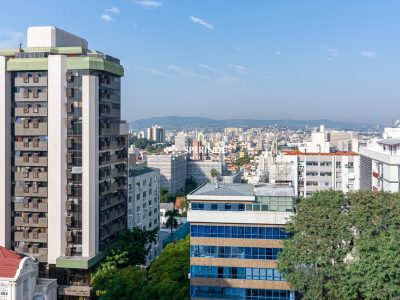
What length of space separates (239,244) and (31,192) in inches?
608

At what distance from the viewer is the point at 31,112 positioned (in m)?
31.5

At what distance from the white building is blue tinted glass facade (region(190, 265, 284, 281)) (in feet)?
28.7

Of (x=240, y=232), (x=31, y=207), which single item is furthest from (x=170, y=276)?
(x=31, y=207)

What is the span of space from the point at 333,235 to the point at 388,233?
2.66 m

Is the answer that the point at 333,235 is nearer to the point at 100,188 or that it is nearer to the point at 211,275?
the point at 211,275

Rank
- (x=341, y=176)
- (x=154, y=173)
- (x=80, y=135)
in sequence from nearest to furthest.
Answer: (x=80, y=135), (x=154, y=173), (x=341, y=176)

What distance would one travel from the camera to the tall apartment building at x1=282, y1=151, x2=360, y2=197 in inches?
2169

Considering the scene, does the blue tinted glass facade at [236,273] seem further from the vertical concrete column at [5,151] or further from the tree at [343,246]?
the vertical concrete column at [5,151]

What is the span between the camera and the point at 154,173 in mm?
47188

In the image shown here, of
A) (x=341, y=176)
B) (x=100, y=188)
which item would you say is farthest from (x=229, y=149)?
(x=100, y=188)

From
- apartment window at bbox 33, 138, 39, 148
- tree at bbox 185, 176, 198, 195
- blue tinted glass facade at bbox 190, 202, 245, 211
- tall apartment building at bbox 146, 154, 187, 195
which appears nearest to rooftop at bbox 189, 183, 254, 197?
blue tinted glass facade at bbox 190, 202, 245, 211

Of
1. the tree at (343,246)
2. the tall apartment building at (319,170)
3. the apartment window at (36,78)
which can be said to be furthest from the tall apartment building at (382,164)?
the apartment window at (36,78)

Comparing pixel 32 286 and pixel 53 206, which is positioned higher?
pixel 53 206

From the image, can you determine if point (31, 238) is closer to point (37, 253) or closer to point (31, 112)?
point (37, 253)
